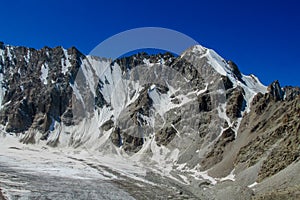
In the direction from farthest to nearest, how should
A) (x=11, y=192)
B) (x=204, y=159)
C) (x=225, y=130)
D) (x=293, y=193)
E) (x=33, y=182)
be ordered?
(x=225, y=130), (x=204, y=159), (x=33, y=182), (x=11, y=192), (x=293, y=193)

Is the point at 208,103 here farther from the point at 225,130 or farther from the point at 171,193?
the point at 171,193

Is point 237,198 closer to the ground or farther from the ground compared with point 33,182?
farther from the ground

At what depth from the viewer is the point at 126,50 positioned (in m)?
63.2

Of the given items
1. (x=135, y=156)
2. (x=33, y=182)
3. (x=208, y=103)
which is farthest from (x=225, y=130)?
(x=33, y=182)

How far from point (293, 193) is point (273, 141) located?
50.6m

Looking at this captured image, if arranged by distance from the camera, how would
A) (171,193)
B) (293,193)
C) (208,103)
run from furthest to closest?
(208,103) < (171,193) < (293,193)

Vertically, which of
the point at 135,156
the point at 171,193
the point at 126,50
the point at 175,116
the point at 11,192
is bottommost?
the point at 11,192

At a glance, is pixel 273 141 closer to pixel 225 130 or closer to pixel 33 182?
pixel 225 130

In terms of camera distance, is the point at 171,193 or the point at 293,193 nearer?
the point at 293,193

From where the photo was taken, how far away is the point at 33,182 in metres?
85.1

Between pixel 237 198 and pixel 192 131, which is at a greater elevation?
pixel 192 131

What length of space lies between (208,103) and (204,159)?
167 ft

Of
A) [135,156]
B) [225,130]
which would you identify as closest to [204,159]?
[225,130]

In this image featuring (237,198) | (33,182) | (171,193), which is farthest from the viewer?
(33,182)
